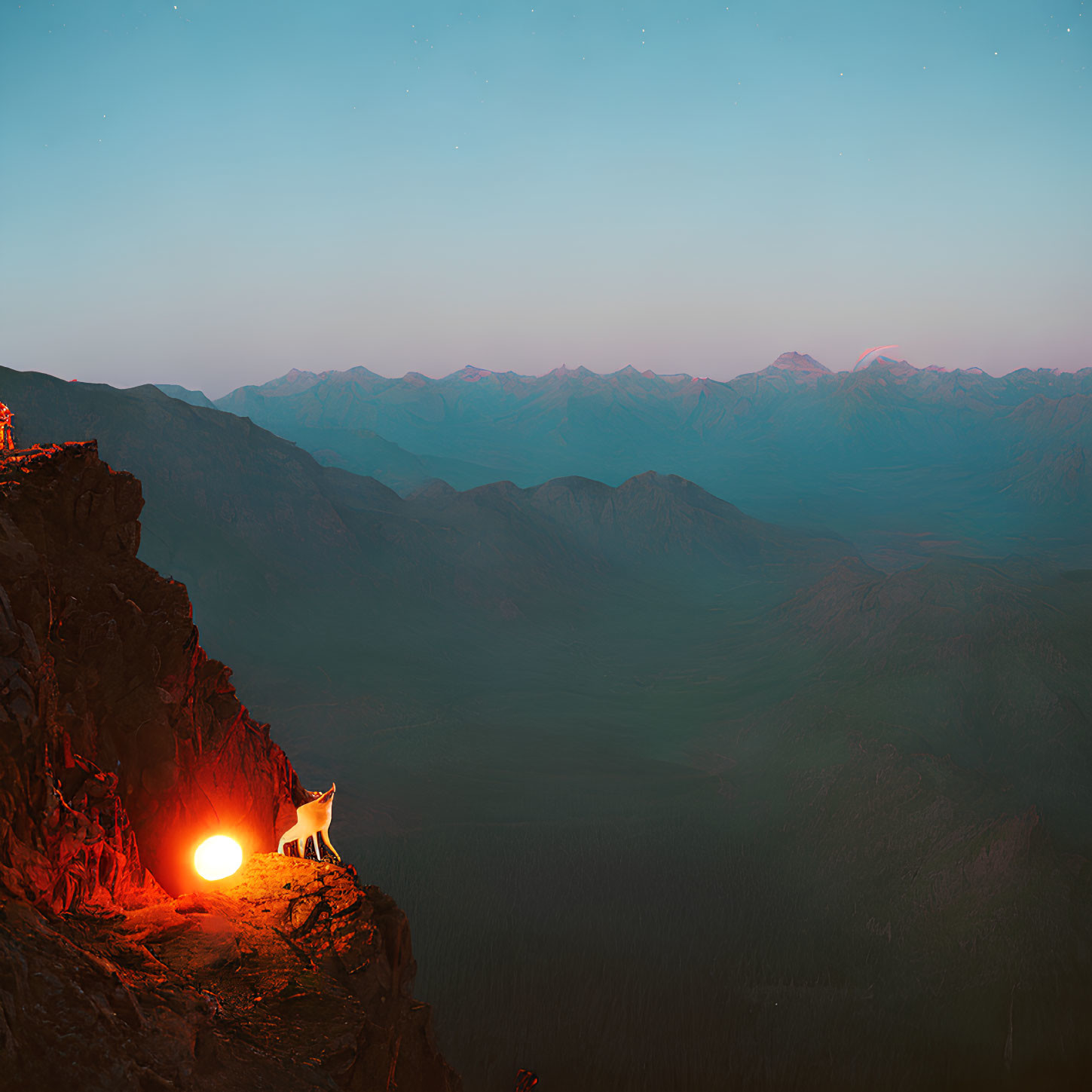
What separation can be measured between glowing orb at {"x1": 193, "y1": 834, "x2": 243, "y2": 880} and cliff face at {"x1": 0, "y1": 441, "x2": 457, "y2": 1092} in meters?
0.28

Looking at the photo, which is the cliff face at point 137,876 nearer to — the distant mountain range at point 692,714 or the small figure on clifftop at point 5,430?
the small figure on clifftop at point 5,430

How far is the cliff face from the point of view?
24.1 ft

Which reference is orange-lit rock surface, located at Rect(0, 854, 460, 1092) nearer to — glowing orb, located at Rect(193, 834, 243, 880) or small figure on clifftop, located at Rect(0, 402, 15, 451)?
glowing orb, located at Rect(193, 834, 243, 880)

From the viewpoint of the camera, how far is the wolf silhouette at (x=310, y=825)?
1476cm

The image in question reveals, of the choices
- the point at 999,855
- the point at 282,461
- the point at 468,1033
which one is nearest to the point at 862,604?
the point at 999,855

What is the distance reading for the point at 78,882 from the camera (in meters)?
9.47

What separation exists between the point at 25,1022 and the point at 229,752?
815 cm

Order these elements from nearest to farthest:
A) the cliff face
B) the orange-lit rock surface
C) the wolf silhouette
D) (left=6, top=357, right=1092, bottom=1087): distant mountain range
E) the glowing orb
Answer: the orange-lit rock surface → the cliff face → the glowing orb → the wolf silhouette → (left=6, top=357, right=1092, bottom=1087): distant mountain range

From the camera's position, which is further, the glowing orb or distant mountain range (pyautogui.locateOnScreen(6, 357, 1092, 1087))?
distant mountain range (pyautogui.locateOnScreen(6, 357, 1092, 1087))

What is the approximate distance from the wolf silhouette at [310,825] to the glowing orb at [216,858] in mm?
2204

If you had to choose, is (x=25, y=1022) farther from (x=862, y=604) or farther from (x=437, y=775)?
(x=862, y=604)

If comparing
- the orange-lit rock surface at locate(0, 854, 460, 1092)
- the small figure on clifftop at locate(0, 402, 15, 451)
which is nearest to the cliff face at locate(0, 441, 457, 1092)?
the orange-lit rock surface at locate(0, 854, 460, 1092)

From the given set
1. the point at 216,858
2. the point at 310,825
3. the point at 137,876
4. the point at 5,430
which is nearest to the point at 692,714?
the point at 310,825

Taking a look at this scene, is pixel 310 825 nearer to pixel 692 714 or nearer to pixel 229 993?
pixel 229 993
